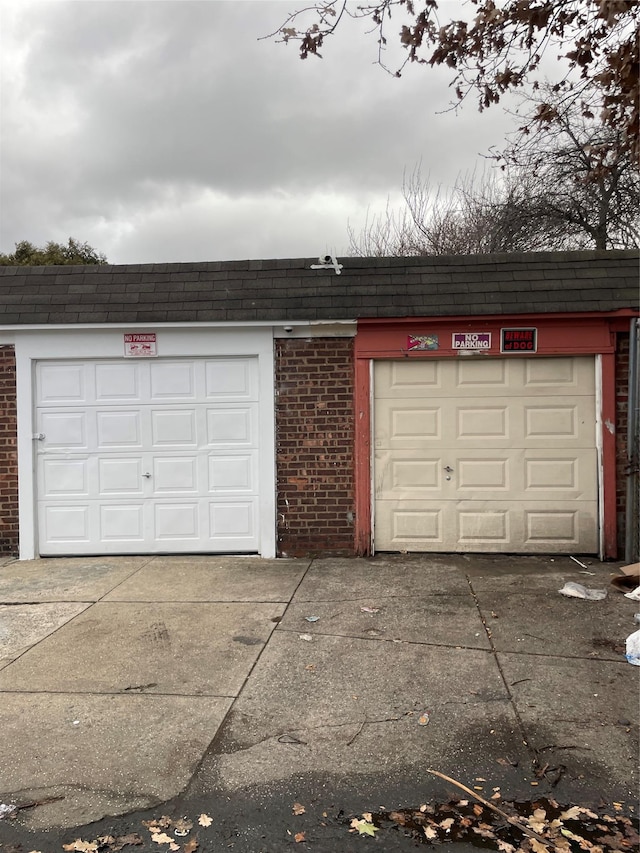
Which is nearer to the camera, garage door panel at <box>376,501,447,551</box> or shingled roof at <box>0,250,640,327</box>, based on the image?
shingled roof at <box>0,250,640,327</box>

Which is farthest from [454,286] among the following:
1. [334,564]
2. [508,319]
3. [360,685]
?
[360,685]

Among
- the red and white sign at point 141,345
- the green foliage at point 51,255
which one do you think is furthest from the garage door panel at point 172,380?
the green foliage at point 51,255

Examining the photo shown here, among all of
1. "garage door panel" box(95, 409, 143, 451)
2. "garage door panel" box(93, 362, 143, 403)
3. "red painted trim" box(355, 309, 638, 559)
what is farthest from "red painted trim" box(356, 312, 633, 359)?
"garage door panel" box(95, 409, 143, 451)

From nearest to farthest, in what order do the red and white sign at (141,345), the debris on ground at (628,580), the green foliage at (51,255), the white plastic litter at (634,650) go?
the white plastic litter at (634,650)
the debris on ground at (628,580)
the red and white sign at (141,345)
the green foliage at (51,255)

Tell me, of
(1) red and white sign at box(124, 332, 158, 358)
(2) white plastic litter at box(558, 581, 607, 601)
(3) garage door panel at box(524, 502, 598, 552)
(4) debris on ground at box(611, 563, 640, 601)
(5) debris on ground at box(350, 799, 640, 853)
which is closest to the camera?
(5) debris on ground at box(350, 799, 640, 853)

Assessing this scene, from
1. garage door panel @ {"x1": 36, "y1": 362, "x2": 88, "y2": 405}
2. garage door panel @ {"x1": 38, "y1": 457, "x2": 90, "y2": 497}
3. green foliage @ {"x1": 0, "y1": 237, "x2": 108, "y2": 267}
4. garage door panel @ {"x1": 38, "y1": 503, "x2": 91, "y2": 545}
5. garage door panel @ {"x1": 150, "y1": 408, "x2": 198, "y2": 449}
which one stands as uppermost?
green foliage @ {"x1": 0, "y1": 237, "x2": 108, "y2": 267}

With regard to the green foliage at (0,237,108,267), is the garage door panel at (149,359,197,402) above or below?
below

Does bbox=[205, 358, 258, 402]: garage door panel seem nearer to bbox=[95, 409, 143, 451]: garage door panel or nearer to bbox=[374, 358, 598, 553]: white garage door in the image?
bbox=[95, 409, 143, 451]: garage door panel

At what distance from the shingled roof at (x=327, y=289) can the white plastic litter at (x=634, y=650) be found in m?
3.70

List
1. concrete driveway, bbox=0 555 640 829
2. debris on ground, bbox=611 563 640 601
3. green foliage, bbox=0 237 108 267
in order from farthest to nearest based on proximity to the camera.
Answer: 1. green foliage, bbox=0 237 108 267
2. debris on ground, bbox=611 563 640 601
3. concrete driveway, bbox=0 555 640 829

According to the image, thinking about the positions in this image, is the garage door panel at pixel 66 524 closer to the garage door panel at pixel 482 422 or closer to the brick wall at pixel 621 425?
the garage door panel at pixel 482 422

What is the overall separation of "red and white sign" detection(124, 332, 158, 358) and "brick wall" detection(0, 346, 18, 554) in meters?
1.37

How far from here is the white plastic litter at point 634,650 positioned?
4195 millimetres

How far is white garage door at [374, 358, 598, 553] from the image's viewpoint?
705 cm
